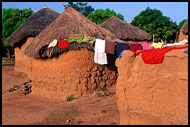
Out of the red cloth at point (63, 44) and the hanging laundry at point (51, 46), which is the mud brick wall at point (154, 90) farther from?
the hanging laundry at point (51, 46)

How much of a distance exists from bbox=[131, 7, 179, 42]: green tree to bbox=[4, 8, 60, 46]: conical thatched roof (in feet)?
39.4

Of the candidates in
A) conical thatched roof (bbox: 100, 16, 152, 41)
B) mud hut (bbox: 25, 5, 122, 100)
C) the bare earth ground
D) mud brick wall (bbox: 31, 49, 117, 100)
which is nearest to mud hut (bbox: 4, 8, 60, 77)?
conical thatched roof (bbox: 100, 16, 152, 41)

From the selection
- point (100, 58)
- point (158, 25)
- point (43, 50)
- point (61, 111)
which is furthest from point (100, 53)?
point (158, 25)

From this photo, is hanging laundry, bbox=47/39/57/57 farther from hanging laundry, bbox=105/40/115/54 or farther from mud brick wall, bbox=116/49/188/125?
mud brick wall, bbox=116/49/188/125

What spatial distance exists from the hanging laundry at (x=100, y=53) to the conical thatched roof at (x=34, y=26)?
6.81 meters

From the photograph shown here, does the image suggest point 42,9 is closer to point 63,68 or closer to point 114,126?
point 63,68

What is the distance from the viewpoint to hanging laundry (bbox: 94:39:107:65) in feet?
24.8

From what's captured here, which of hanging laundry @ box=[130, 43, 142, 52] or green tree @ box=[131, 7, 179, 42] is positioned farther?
green tree @ box=[131, 7, 179, 42]

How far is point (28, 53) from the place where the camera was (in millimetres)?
9180

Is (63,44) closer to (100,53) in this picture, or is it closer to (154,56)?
(100,53)

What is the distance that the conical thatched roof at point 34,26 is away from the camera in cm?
1340

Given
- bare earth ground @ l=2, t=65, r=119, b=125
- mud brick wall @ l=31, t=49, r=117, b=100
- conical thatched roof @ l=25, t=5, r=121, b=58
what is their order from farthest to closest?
Result: conical thatched roof @ l=25, t=5, r=121, b=58 < mud brick wall @ l=31, t=49, r=117, b=100 < bare earth ground @ l=2, t=65, r=119, b=125

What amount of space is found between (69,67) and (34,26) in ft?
22.9

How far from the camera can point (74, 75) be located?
306 inches
